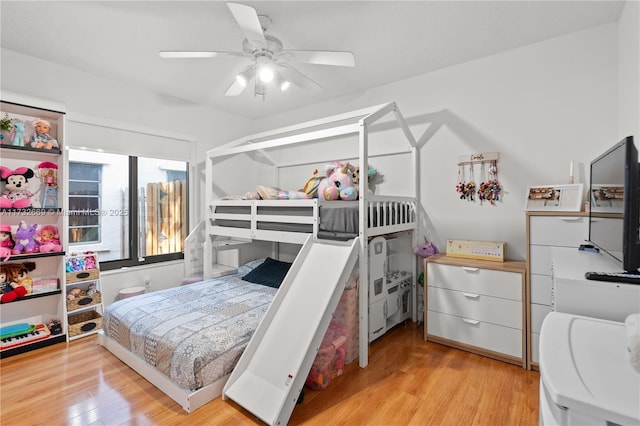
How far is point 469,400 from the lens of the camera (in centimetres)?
189

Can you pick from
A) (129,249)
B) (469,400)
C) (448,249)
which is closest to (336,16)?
(448,249)

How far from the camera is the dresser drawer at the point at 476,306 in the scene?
2299 millimetres

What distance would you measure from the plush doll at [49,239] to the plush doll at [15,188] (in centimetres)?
26

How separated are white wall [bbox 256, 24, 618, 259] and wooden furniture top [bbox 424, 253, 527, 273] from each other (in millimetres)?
295

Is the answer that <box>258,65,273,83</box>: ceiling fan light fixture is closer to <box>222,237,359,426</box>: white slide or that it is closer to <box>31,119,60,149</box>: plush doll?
<box>222,237,359,426</box>: white slide

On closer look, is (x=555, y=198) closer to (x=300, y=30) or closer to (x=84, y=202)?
(x=300, y=30)

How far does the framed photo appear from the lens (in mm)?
2197

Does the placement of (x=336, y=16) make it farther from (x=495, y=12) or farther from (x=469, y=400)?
(x=469, y=400)

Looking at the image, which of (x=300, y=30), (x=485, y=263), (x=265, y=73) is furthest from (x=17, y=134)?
(x=485, y=263)

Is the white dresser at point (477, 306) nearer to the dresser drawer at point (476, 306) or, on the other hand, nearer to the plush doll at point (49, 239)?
the dresser drawer at point (476, 306)

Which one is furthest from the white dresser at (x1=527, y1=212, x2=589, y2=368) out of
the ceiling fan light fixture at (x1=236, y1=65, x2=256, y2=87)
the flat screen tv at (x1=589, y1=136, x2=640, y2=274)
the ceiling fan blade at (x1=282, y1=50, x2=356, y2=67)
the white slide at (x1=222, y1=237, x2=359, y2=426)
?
the ceiling fan light fixture at (x1=236, y1=65, x2=256, y2=87)

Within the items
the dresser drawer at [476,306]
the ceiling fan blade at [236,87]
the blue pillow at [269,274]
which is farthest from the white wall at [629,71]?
the blue pillow at [269,274]

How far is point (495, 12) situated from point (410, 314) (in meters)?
2.69

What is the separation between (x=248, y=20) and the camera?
1.79 metres
